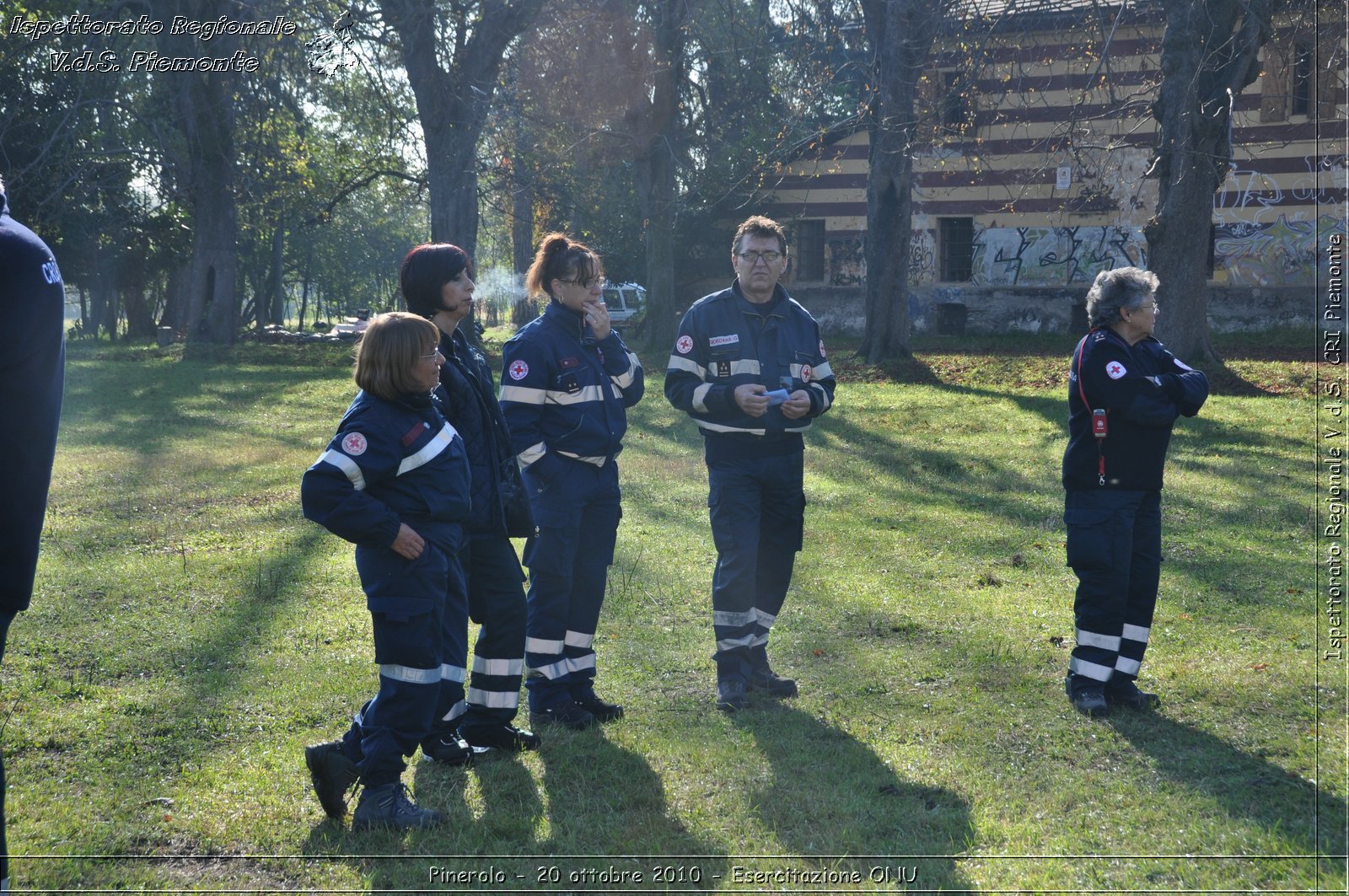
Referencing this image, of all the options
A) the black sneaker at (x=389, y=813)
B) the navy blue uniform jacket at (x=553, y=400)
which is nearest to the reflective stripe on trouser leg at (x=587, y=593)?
the navy blue uniform jacket at (x=553, y=400)

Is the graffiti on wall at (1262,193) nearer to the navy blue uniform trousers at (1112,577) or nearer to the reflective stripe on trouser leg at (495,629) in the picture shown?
the navy blue uniform trousers at (1112,577)

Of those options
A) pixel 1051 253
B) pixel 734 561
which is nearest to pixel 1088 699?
pixel 734 561

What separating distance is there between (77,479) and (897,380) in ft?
45.0

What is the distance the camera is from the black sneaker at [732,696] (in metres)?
5.79

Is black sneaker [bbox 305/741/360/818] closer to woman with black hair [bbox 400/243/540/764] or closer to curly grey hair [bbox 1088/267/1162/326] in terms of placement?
woman with black hair [bbox 400/243/540/764]

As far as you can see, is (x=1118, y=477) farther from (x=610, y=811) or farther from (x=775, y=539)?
(x=610, y=811)

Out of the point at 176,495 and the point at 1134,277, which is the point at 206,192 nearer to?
the point at 176,495

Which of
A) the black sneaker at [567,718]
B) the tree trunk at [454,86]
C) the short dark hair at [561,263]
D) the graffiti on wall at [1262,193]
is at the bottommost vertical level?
the black sneaker at [567,718]

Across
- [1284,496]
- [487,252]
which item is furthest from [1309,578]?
[487,252]

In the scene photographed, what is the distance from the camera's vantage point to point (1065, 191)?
96.6 ft

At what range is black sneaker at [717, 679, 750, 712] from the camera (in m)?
5.79

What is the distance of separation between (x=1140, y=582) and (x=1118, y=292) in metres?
1.41

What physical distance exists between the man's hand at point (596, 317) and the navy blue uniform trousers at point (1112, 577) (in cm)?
245

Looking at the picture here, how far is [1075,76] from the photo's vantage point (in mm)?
27844
